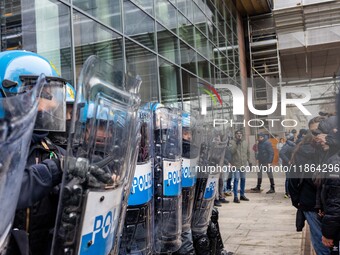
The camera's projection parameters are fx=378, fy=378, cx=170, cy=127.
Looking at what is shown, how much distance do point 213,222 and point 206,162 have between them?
2.82 feet

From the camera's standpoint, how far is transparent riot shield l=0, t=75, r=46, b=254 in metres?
0.96

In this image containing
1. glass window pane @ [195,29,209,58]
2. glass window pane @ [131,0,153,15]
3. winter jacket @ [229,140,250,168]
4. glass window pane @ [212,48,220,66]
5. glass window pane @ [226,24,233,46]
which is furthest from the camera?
glass window pane @ [226,24,233,46]

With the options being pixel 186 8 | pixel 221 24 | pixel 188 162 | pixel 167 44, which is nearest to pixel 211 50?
pixel 221 24

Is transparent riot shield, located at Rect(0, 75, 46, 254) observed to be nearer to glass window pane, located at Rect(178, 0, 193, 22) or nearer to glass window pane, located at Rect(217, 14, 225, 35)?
glass window pane, located at Rect(178, 0, 193, 22)

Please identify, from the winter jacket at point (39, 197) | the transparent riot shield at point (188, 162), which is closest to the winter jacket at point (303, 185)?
the transparent riot shield at point (188, 162)

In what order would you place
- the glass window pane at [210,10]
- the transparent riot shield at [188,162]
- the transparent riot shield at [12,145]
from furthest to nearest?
the glass window pane at [210,10]
the transparent riot shield at [188,162]
the transparent riot shield at [12,145]

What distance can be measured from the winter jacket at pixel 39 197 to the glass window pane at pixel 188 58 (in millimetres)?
8997

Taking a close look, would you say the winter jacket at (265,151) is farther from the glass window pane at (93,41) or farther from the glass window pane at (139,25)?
the glass window pane at (93,41)

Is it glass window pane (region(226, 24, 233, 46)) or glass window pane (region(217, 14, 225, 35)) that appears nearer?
glass window pane (region(217, 14, 225, 35))

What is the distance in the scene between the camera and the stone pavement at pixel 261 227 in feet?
16.8

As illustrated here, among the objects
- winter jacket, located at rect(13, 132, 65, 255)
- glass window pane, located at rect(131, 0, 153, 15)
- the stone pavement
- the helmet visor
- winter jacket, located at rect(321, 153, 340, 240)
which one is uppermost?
glass window pane, located at rect(131, 0, 153, 15)

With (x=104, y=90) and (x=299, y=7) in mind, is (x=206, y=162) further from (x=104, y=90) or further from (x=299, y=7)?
(x=299, y=7)

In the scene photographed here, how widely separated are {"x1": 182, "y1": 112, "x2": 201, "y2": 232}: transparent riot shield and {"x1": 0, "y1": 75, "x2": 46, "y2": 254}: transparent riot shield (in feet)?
6.70

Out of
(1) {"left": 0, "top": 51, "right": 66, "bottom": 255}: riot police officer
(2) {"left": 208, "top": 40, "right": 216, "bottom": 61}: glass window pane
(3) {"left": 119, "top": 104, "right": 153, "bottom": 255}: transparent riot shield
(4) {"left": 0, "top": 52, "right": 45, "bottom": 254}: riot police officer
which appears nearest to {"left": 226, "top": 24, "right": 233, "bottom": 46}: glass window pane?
(2) {"left": 208, "top": 40, "right": 216, "bottom": 61}: glass window pane
